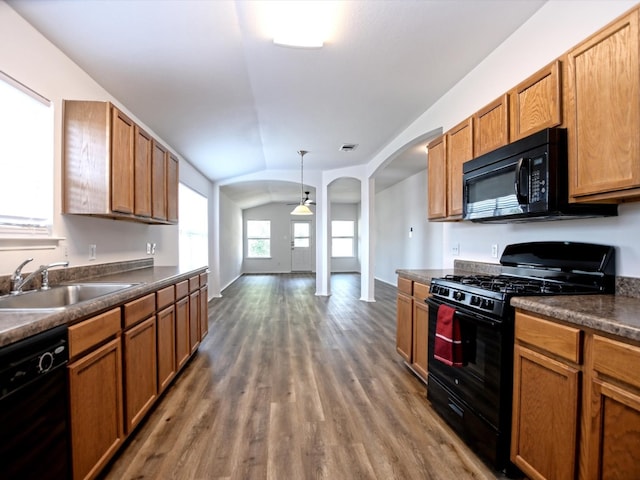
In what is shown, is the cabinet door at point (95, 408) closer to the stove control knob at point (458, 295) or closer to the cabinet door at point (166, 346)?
the cabinet door at point (166, 346)

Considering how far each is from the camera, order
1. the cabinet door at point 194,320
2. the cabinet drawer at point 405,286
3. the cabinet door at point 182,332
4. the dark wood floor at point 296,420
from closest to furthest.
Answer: the dark wood floor at point 296,420
the cabinet door at point 182,332
the cabinet drawer at point 405,286
the cabinet door at point 194,320

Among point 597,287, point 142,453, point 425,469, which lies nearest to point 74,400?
point 142,453

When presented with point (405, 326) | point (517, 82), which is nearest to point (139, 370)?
point (405, 326)

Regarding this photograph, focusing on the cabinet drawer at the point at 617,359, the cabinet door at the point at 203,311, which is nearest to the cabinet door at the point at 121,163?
the cabinet door at the point at 203,311

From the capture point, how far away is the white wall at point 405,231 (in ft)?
20.5

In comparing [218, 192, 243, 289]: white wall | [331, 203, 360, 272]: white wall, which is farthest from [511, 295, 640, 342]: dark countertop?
[331, 203, 360, 272]: white wall

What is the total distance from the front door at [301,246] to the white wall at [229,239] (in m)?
1.98

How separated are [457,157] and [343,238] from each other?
30.7ft

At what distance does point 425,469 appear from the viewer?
172 centimetres

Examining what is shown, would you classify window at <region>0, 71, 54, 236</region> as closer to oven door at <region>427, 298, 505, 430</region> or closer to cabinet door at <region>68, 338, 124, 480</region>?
cabinet door at <region>68, 338, 124, 480</region>

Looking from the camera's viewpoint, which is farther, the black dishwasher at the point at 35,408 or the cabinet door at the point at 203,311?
the cabinet door at the point at 203,311

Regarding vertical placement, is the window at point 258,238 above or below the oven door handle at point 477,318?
above

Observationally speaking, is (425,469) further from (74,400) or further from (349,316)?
(349,316)

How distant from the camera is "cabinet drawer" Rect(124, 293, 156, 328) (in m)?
1.82
